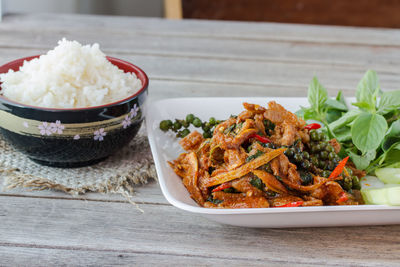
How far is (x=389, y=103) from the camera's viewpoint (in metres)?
1.84

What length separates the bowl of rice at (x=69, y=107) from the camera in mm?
1625

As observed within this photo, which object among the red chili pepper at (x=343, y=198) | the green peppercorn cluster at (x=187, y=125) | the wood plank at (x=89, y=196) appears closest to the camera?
the red chili pepper at (x=343, y=198)

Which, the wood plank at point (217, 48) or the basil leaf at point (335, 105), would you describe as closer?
the basil leaf at point (335, 105)

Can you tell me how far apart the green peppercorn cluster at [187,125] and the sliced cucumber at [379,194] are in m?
0.62

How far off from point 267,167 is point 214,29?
2.34 meters

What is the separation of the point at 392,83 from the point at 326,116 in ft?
3.41

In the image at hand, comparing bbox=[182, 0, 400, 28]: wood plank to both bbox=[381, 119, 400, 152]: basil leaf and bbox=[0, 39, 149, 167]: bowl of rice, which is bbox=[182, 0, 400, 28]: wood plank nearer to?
bbox=[0, 39, 149, 167]: bowl of rice

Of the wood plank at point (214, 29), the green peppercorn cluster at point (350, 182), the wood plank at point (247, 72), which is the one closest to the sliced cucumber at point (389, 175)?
the green peppercorn cluster at point (350, 182)

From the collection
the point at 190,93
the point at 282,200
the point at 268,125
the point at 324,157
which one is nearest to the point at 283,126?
the point at 268,125

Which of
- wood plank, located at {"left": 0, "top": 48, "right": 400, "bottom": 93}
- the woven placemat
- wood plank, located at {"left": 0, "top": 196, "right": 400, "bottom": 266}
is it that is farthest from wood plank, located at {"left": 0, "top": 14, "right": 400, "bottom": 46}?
wood plank, located at {"left": 0, "top": 196, "right": 400, "bottom": 266}

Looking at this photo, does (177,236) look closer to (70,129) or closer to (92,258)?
(92,258)

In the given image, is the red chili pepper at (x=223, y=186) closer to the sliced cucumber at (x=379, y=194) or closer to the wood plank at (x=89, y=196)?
the wood plank at (x=89, y=196)

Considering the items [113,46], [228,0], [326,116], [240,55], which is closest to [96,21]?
[113,46]

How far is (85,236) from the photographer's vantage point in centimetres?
147
